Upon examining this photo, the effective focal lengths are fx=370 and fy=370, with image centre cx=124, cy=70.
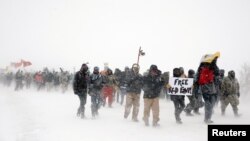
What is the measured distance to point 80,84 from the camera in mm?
15242

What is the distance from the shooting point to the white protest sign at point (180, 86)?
14.0m

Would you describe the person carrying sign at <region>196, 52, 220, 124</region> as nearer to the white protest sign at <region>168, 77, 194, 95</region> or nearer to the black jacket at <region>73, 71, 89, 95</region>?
the white protest sign at <region>168, 77, 194, 95</region>

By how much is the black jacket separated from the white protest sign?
3.61 metres

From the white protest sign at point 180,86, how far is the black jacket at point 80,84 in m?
3.61

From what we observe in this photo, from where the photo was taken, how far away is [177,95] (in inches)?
551

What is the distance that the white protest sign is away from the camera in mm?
14016

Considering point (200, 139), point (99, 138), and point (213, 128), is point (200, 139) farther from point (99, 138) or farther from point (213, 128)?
point (99, 138)

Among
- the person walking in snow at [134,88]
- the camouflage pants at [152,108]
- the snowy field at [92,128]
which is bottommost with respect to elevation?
the snowy field at [92,128]

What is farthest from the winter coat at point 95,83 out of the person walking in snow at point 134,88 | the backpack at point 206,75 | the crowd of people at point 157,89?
the backpack at point 206,75

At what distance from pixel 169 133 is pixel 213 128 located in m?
3.03

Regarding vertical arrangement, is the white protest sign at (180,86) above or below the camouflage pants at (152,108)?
above

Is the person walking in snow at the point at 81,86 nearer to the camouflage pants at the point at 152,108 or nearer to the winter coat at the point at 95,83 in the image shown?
the winter coat at the point at 95,83

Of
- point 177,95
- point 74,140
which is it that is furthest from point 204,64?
point 74,140

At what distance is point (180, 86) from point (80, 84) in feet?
13.5
